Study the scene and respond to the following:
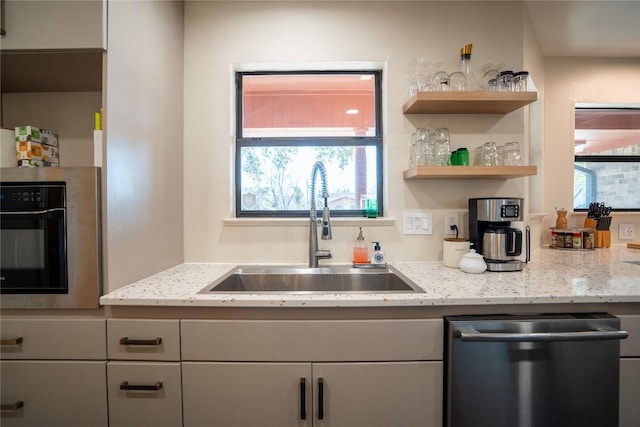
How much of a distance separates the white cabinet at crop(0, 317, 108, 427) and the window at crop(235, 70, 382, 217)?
3.02ft

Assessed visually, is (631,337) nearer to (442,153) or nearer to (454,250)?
(454,250)

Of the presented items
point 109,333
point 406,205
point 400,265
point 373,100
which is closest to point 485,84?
point 373,100

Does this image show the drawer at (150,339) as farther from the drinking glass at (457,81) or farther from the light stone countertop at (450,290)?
the drinking glass at (457,81)

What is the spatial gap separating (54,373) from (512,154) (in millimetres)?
2197

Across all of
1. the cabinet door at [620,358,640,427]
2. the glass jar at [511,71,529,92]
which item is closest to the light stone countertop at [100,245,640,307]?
the cabinet door at [620,358,640,427]

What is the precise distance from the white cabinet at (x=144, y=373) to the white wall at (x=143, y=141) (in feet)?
0.69

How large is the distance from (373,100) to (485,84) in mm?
612

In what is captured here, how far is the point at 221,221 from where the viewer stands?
168 centimetres

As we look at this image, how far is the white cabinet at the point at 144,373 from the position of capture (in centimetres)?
102

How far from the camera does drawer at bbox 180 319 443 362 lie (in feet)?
3.36

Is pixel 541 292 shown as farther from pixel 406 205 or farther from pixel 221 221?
pixel 221 221

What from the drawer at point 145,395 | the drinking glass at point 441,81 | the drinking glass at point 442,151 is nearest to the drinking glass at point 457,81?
the drinking glass at point 441,81

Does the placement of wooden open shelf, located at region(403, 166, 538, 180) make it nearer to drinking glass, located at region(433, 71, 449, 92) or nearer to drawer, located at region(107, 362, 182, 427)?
drinking glass, located at region(433, 71, 449, 92)

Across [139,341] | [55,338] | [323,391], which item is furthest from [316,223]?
[55,338]
